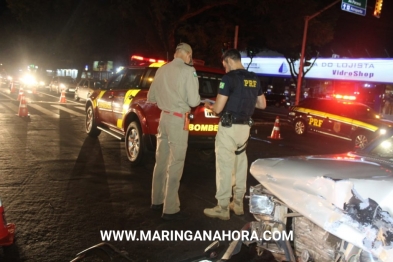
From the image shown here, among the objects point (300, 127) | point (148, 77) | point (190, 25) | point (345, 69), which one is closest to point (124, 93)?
point (148, 77)

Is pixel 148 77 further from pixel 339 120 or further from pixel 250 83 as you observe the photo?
pixel 339 120

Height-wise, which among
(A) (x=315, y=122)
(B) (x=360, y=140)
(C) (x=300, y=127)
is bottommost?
(B) (x=360, y=140)

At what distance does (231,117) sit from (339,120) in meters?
9.50

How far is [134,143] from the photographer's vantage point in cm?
716

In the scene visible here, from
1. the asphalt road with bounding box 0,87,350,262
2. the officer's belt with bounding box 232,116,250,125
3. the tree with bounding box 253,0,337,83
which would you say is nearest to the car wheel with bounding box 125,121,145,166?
the asphalt road with bounding box 0,87,350,262

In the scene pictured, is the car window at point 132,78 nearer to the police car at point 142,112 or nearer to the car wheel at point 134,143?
the police car at point 142,112

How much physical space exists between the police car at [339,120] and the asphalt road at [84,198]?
13.7ft

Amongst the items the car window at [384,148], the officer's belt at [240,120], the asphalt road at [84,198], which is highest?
the officer's belt at [240,120]

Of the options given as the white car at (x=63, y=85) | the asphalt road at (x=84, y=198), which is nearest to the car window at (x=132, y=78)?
the asphalt road at (x=84, y=198)

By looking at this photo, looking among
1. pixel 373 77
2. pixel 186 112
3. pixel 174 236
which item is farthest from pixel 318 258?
pixel 373 77

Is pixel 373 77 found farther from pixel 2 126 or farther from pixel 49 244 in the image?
pixel 49 244

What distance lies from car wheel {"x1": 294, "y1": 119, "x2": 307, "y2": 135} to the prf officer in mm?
10493

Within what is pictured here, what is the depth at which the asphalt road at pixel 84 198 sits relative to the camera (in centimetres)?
383

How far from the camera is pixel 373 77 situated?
29859mm
